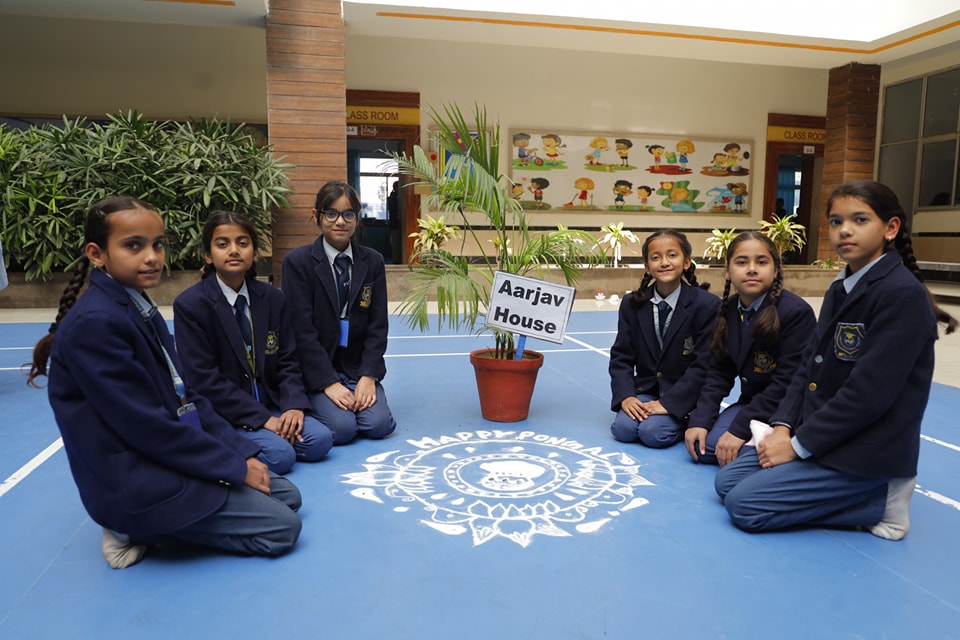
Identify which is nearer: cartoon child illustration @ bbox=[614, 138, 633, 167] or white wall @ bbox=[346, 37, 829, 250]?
white wall @ bbox=[346, 37, 829, 250]

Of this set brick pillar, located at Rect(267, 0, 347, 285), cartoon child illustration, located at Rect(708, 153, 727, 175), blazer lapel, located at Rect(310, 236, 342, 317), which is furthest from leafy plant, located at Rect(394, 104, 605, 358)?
cartoon child illustration, located at Rect(708, 153, 727, 175)

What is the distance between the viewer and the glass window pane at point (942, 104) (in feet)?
35.7

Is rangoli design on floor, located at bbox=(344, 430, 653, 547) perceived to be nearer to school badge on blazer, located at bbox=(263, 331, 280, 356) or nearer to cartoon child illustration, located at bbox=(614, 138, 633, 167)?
school badge on blazer, located at bbox=(263, 331, 280, 356)

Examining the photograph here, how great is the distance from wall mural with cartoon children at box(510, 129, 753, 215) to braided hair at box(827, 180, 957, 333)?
27.9 ft

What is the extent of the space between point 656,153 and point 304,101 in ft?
19.8

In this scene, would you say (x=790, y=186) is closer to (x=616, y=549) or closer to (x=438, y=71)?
(x=438, y=71)

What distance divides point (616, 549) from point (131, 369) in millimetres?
1459

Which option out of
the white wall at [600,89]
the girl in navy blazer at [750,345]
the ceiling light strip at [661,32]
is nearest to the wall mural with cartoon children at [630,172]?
the white wall at [600,89]

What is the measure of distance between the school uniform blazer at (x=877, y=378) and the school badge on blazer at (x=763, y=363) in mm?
551

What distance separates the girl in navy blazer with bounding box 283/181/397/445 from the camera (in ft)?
10.0

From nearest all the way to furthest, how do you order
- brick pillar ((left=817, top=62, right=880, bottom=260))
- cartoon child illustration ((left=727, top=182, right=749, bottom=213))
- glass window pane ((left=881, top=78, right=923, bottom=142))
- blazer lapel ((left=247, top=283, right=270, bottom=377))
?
1. blazer lapel ((left=247, top=283, right=270, bottom=377))
2. brick pillar ((left=817, top=62, right=880, bottom=260))
3. cartoon child illustration ((left=727, top=182, right=749, bottom=213))
4. glass window pane ((left=881, top=78, right=923, bottom=142))

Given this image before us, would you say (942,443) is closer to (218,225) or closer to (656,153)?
(218,225)

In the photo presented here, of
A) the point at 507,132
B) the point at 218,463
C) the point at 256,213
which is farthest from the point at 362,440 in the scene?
the point at 507,132

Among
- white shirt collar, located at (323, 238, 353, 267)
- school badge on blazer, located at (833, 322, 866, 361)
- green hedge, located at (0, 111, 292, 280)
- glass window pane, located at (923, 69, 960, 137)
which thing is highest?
glass window pane, located at (923, 69, 960, 137)
